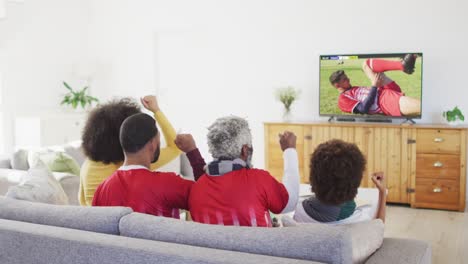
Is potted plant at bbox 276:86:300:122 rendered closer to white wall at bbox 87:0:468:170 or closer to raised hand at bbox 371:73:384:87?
white wall at bbox 87:0:468:170

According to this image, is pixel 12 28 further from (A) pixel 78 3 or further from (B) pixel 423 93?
(B) pixel 423 93

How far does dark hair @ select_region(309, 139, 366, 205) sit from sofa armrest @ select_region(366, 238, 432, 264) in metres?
0.25

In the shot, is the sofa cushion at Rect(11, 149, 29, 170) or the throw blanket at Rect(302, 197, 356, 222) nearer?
the throw blanket at Rect(302, 197, 356, 222)

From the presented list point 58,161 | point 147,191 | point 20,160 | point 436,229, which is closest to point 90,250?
point 147,191

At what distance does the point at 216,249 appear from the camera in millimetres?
1782

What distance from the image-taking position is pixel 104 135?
252 centimetres

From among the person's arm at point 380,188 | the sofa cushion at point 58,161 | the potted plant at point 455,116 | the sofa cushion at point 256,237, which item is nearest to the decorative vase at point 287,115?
the potted plant at point 455,116

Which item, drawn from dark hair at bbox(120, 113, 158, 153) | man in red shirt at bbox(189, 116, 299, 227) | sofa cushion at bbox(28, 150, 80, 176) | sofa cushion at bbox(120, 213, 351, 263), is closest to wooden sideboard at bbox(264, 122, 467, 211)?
sofa cushion at bbox(28, 150, 80, 176)

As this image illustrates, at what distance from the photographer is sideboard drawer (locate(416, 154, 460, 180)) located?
17.3ft

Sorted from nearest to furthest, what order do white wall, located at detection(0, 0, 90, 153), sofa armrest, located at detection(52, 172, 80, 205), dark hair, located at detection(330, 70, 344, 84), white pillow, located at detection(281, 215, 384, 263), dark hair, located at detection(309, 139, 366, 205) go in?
white pillow, located at detection(281, 215, 384, 263) < dark hair, located at detection(309, 139, 366, 205) < sofa armrest, located at detection(52, 172, 80, 205) < dark hair, located at detection(330, 70, 344, 84) < white wall, located at detection(0, 0, 90, 153)

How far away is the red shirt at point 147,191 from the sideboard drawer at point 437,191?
3.76 m

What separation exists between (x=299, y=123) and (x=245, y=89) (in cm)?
108

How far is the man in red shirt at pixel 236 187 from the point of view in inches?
83.0

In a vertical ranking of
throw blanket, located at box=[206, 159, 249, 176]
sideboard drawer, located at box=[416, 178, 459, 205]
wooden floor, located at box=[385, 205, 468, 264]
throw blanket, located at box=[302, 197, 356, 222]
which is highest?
throw blanket, located at box=[206, 159, 249, 176]
